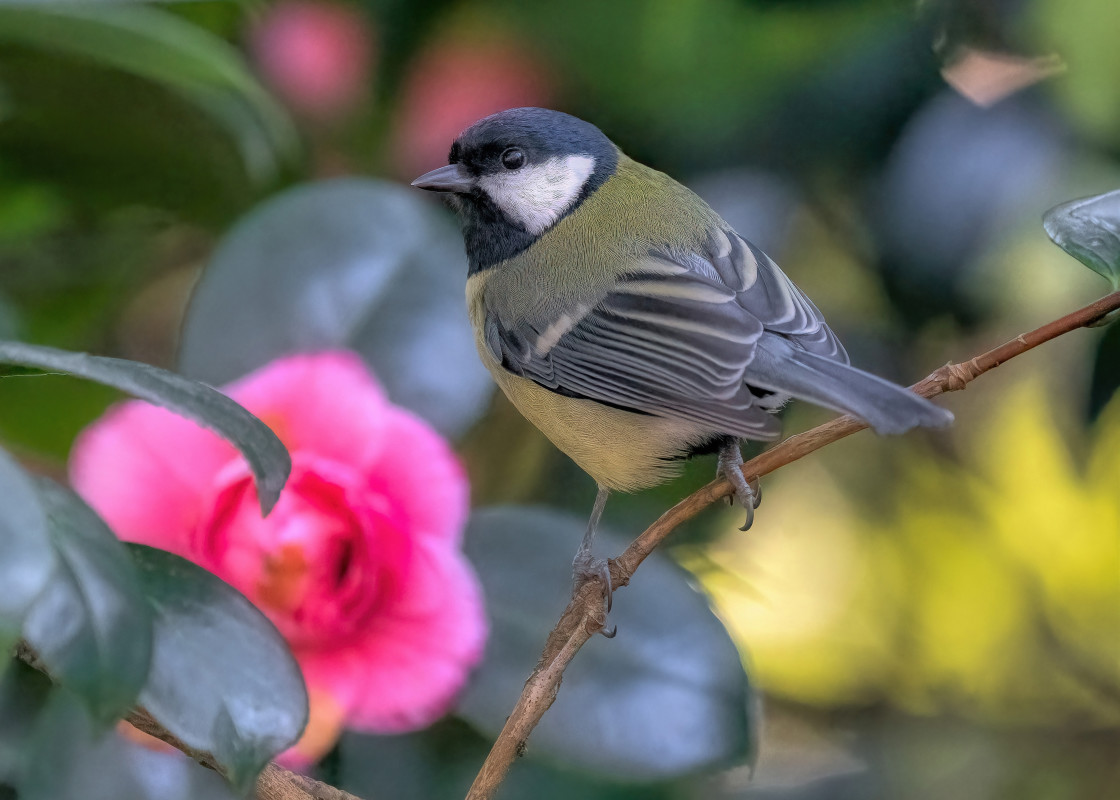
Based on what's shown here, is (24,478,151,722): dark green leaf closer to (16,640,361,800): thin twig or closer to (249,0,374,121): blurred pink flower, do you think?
(16,640,361,800): thin twig

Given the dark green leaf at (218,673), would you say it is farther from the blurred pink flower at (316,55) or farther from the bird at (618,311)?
the blurred pink flower at (316,55)

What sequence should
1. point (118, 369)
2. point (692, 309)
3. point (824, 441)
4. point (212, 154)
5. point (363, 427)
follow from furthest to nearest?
point (212, 154)
point (692, 309)
point (363, 427)
point (824, 441)
point (118, 369)

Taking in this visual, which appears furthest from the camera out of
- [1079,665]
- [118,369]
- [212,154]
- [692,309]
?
A: [1079,665]

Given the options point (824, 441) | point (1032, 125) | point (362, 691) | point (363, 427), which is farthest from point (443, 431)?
point (1032, 125)

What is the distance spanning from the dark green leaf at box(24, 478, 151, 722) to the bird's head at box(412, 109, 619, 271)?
0.71 m

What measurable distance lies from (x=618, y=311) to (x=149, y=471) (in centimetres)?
51

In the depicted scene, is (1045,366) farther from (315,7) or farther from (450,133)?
(315,7)

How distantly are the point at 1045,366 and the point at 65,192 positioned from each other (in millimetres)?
1173

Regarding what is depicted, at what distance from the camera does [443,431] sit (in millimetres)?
931

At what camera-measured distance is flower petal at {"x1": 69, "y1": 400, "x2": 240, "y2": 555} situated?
2.67 ft

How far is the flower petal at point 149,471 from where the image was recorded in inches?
32.1

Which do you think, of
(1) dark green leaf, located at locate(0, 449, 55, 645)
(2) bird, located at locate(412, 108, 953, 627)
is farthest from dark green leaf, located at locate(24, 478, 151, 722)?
(2) bird, located at locate(412, 108, 953, 627)

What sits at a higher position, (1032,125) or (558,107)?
(1032,125)

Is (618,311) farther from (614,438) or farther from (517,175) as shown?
(517,175)
